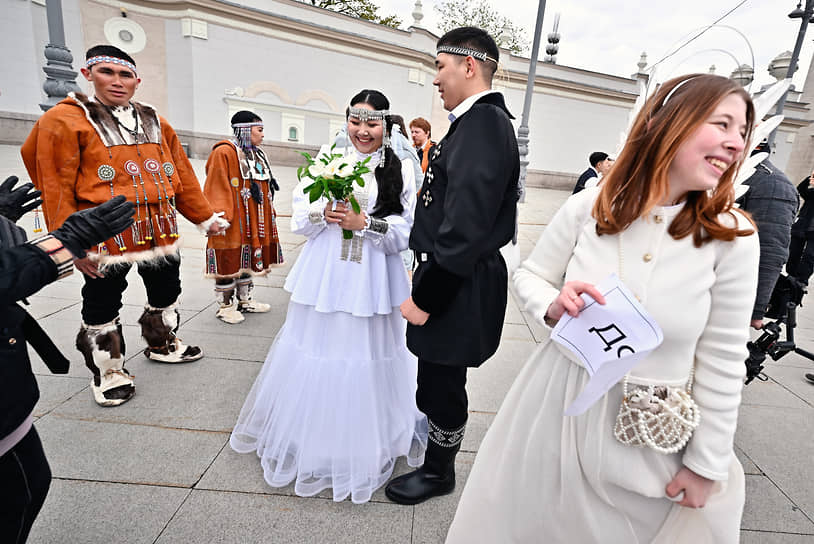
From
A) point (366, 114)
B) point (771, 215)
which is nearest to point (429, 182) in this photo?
point (366, 114)

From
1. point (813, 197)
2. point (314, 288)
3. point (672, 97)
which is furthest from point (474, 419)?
point (813, 197)

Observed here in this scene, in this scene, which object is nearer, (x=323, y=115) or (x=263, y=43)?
(x=263, y=43)

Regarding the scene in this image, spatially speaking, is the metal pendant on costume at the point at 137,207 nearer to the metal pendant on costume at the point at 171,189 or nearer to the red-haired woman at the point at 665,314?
the metal pendant on costume at the point at 171,189

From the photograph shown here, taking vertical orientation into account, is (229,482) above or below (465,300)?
below

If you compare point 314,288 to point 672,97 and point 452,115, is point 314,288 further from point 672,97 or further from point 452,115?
point 672,97

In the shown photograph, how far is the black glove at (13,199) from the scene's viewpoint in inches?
67.3

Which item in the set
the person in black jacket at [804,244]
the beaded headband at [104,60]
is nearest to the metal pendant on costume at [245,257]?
the beaded headband at [104,60]

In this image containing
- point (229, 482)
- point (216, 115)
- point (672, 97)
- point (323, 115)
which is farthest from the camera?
point (323, 115)

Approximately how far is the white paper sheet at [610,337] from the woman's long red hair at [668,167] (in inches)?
11.4

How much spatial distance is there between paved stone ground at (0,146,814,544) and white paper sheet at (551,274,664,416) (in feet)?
2.51

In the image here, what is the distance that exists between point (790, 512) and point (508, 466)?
2.21 m

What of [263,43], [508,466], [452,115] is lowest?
[508,466]

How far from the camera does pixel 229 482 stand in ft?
7.77

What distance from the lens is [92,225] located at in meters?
1.49
